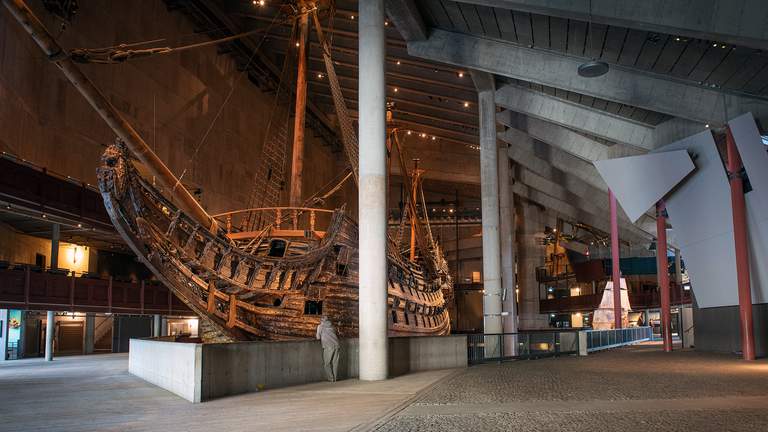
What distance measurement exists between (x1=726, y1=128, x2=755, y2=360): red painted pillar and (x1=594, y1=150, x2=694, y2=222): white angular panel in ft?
6.34

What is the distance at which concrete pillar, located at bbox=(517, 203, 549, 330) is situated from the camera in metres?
47.6

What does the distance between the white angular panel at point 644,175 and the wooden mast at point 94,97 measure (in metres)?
12.4

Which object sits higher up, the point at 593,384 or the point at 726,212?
the point at 726,212

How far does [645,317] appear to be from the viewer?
46.6 meters

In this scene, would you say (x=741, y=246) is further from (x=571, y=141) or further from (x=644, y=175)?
(x=571, y=141)

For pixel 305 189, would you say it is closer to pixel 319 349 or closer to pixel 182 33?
pixel 182 33

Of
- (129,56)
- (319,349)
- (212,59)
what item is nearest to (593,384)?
(319,349)

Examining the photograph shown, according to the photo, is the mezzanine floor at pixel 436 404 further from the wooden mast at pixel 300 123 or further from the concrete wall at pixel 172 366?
the wooden mast at pixel 300 123

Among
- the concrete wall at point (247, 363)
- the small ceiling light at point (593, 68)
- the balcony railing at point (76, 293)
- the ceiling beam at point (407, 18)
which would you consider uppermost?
the ceiling beam at point (407, 18)

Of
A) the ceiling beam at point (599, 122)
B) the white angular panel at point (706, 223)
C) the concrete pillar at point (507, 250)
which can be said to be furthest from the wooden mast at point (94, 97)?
the concrete pillar at point (507, 250)

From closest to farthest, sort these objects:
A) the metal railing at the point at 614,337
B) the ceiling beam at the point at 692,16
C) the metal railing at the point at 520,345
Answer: the ceiling beam at the point at 692,16 → the metal railing at the point at 520,345 → the metal railing at the point at 614,337

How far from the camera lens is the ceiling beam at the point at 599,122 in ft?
67.0

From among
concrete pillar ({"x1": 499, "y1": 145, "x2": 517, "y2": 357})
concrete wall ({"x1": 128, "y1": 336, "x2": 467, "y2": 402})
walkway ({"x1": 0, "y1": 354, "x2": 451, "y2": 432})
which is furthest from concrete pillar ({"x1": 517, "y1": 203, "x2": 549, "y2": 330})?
walkway ({"x1": 0, "y1": 354, "x2": 451, "y2": 432})

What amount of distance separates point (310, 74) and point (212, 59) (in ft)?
25.0
